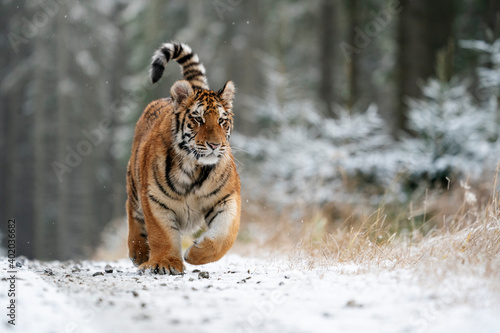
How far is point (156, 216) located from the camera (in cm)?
484

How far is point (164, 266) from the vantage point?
4.66 meters

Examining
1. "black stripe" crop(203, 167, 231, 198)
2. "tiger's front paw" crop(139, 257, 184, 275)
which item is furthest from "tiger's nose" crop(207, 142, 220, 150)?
"tiger's front paw" crop(139, 257, 184, 275)

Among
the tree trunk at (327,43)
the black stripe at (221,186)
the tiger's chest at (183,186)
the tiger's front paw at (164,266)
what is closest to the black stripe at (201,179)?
the tiger's chest at (183,186)

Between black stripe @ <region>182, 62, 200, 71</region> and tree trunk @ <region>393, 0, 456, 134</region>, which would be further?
tree trunk @ <region>393, 0, 456, 134</region>

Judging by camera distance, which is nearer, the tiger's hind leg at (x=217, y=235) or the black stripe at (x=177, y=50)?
the tiger's hind leg at (x=217, y=235)

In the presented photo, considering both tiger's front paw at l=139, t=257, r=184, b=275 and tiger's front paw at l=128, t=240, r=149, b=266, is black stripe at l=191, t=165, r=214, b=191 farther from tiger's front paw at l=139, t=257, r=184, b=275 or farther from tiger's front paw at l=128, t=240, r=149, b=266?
tiger's front paw at l=128, t=240, r=149, b=266

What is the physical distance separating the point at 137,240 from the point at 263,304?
9.20ft

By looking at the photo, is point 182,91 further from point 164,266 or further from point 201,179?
point 164,266

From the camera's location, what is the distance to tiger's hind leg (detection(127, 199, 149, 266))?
571cm

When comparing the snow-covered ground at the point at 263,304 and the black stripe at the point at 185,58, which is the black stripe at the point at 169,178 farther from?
the black stripe at the point at 185,58

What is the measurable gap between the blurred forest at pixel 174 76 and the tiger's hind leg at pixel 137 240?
19.6 ft

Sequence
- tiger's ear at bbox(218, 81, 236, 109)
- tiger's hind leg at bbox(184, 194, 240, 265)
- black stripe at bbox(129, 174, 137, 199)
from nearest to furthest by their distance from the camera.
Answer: tiger's hind leg at bbox(184, 194, 240, 265) → tiger's ear at bbox(218, 81, 236, 109) → black stripe at bbox(129, 174, 137, 199)

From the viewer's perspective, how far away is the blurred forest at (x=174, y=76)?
41.6 feet

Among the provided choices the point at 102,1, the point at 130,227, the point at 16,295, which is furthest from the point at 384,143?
the point at 102,1
